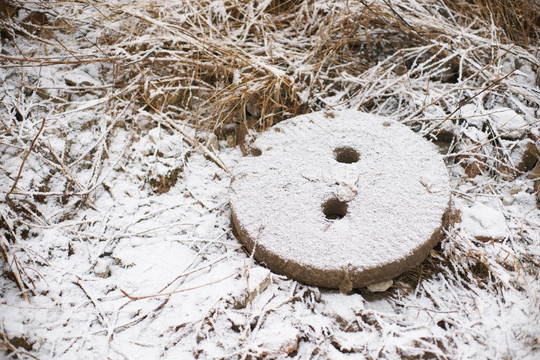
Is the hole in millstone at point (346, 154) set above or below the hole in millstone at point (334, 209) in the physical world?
above

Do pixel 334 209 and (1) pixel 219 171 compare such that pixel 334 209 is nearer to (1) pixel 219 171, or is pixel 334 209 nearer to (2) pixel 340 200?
(2) pixel 340 200

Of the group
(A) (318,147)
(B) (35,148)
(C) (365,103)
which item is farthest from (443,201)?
(B) (35,148)

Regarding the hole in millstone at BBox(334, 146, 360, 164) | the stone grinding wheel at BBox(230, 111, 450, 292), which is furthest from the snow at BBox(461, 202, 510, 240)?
the hole in millstone at BBox(334, 146, 360, 164)

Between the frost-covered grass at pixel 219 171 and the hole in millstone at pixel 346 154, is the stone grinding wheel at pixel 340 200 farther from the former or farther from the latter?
the frost-covered grass at pixel 219 171

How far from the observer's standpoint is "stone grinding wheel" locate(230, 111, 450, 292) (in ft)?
4.36

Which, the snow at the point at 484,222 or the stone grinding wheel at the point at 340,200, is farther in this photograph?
the snow at the point at 484,222

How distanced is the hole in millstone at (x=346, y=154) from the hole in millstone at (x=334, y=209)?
0.28 metres

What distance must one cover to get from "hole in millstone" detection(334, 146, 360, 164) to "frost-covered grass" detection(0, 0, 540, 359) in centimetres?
41

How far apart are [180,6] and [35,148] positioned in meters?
1.19

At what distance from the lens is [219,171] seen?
1892mm

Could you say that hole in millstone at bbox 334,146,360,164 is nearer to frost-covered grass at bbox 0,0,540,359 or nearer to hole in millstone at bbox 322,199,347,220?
hole in millstone at bbox 322,199,347,220

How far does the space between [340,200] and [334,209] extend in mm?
77

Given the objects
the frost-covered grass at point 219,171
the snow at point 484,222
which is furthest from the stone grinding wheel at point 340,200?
the snow at point 484,222

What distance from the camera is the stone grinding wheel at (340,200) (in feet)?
4.36
